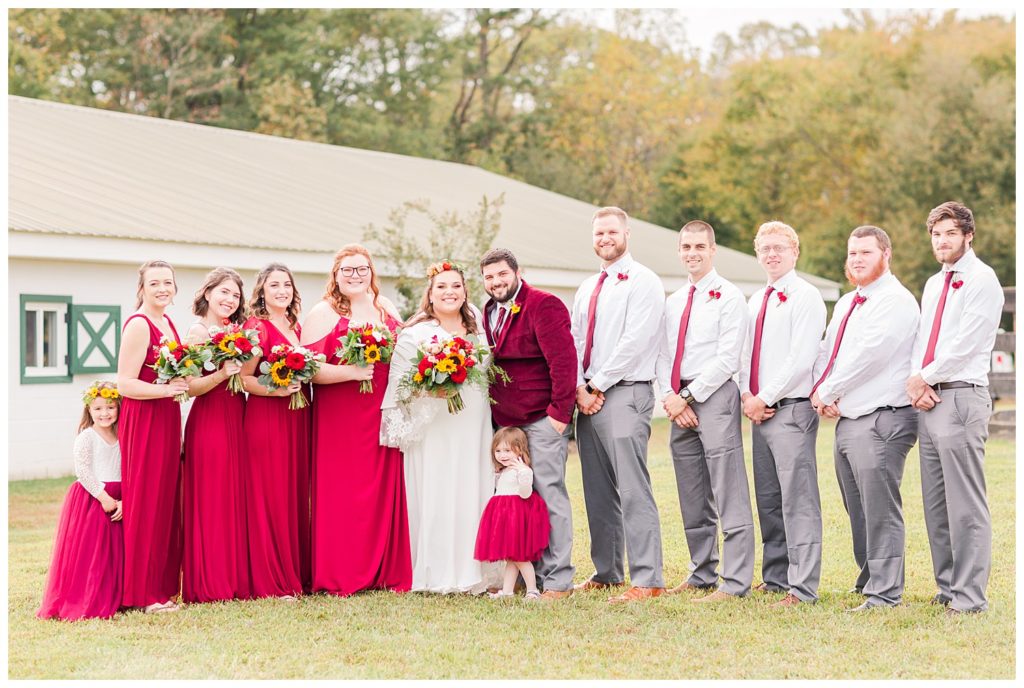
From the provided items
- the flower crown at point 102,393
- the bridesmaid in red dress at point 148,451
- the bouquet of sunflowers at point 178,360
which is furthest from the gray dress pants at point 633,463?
the flower crown at point 102,393

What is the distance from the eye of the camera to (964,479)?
714 cm

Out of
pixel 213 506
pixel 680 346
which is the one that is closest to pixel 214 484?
pixel 213 506

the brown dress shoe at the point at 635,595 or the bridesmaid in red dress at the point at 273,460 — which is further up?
the bridesmaid in red dress at the point at 273,460

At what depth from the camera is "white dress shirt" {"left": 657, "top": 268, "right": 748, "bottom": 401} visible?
790cm

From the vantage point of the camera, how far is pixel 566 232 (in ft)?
88.7

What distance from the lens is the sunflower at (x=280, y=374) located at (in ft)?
25.4

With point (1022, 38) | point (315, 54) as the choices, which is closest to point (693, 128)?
point (315, 54)

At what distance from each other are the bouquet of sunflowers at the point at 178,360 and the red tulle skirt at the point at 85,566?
0.98m

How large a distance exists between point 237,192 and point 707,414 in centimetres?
1528

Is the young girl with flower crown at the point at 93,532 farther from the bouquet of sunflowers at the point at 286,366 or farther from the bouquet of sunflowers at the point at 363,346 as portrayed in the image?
the bouquet of sunflowers at the point at 363,346

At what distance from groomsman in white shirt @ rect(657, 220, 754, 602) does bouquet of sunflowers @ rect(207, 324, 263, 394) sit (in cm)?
271

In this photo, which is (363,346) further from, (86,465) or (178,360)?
(86,465)

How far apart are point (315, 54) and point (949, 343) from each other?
120ft

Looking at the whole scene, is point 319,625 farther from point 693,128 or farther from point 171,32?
point 693,128
